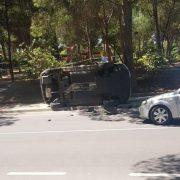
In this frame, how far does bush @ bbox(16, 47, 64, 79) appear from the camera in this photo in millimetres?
24812

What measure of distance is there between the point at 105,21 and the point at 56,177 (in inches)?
784

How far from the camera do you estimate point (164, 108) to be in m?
14.5

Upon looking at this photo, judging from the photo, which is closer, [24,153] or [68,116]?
[24,153]

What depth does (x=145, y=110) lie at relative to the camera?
14.8 metres

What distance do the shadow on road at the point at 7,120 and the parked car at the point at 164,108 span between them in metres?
4.99

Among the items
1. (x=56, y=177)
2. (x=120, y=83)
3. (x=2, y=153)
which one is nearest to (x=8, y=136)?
(x=2, y=153)

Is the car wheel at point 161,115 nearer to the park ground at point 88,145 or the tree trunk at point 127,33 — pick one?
the park ground at point 88,145

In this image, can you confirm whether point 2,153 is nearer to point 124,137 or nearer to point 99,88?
point 124,137

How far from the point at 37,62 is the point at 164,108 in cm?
1148

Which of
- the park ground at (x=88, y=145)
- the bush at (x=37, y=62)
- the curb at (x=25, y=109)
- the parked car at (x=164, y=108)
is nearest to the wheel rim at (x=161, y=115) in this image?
the parked car at (x=164, y=108)

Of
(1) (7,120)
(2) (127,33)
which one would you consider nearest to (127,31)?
(2) (127,33)

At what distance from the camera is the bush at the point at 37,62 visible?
24812mm

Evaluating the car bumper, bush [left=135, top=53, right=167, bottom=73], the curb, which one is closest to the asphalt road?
the car bumper

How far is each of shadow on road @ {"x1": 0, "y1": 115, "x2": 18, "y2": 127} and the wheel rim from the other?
5.12 m
